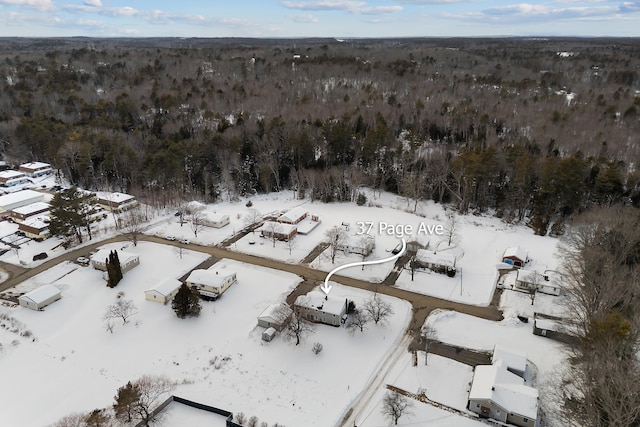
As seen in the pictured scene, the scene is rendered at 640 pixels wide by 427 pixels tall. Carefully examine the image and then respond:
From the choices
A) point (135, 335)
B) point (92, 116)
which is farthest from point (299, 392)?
point (92, 116)

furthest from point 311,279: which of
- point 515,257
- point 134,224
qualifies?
point 134,224

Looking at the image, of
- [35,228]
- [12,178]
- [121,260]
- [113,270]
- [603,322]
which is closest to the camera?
[603,322]

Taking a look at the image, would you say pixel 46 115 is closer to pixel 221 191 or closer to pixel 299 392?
pixel 221 191

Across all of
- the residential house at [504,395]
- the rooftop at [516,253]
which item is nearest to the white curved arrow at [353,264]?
the rooftop at [516,253]

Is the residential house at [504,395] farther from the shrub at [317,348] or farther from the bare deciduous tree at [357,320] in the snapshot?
the shrub at [317,348]

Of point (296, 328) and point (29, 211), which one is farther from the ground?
point (296, 328)

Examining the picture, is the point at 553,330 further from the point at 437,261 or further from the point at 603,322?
the point at 437,261
